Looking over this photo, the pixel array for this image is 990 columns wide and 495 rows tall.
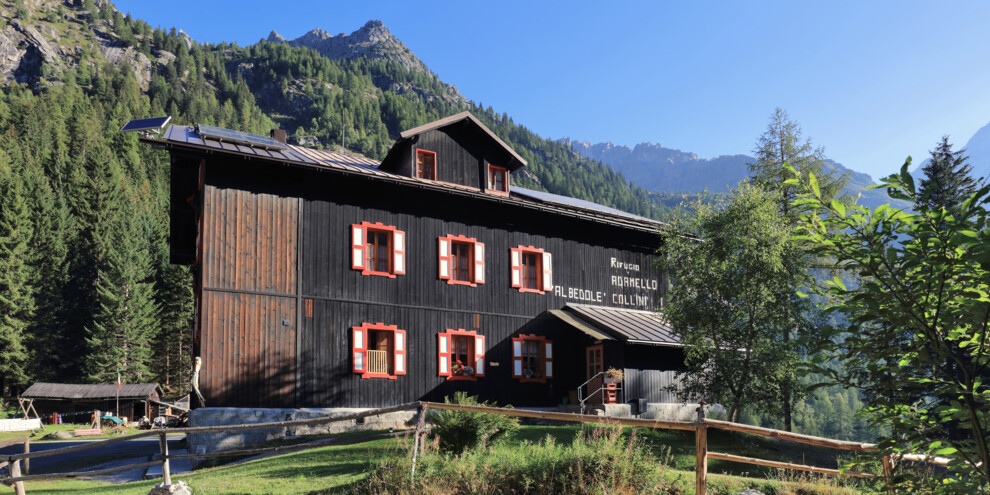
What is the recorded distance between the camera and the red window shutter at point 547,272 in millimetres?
27000

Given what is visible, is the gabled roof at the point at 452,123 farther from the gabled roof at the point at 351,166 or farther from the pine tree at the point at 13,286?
the pine tree at the point at 13,286


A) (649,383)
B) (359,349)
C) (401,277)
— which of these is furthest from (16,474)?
(649,383)

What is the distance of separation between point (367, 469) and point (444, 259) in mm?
13089

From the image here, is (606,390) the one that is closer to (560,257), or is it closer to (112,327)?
(560,257)

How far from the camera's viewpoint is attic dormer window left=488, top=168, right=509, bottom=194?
88.5ft

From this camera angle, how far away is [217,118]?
14812cm

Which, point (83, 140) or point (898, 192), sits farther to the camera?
point (83, 140)

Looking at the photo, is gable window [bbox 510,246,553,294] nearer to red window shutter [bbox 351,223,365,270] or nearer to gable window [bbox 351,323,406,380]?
gable window [bbox 351,323,406,380]

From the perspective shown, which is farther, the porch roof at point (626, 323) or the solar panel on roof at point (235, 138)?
the porch roof at point (626, 323)

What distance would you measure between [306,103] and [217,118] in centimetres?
3814

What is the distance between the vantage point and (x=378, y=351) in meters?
23.4

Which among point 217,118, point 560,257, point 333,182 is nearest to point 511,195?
point 560,257

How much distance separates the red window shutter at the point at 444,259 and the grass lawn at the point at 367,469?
6663 mm

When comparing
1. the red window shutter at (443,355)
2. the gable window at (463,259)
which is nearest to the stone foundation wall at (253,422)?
the red window shutter at (443,355)
